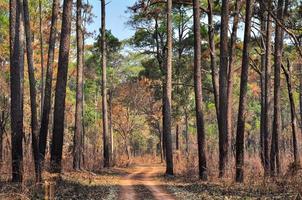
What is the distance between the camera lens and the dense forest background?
16.7 metres

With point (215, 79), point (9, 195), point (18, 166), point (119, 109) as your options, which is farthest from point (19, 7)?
point (119, 109)

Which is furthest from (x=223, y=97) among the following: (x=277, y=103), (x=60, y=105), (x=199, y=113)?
(x=60, y=105)

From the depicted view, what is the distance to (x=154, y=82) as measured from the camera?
44.9 m

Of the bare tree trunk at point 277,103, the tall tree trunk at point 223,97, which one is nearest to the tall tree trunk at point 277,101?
the bare tree trunk at point 277,103

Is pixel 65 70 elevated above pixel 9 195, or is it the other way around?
pixel 65 70

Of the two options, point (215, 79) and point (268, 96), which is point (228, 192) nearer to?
point (268, 96)

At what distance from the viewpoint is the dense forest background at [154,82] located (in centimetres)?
1667

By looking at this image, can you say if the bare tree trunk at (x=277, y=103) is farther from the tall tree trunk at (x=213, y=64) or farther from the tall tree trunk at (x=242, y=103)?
the tall tree trunk at (x=242, y=103)

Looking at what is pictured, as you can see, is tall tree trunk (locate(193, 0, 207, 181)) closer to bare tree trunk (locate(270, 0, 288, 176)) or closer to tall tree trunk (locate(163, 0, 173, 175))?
bare tree trunk (locate(270, 0, 288, 176))

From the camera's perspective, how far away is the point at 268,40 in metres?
21.9

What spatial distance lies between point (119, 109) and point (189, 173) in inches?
1256

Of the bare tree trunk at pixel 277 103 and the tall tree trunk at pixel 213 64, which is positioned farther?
the tall tree trunk at pixel 213 64

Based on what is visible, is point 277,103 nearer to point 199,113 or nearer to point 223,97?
point 223,97

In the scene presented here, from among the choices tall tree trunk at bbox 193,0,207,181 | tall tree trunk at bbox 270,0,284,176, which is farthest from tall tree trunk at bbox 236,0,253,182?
tall tree trunk at bbox 270,0,284,176
